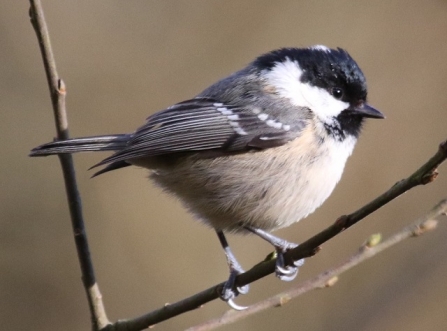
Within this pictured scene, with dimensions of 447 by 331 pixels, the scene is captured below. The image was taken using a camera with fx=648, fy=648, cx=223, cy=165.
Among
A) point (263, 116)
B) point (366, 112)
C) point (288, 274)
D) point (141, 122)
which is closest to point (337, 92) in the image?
point (366, 112)

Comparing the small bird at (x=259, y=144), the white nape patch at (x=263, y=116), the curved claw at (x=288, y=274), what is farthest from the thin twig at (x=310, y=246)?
the white nape patch at (x=263, y=116)

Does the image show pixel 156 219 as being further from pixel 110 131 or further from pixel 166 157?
pixel 166 157

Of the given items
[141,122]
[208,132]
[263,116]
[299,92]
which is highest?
[299,92]

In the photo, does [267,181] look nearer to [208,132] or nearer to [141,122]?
[208,132]

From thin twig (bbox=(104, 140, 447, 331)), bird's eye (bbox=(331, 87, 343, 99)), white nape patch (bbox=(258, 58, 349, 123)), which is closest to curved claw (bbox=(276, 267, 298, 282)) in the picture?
thin twig (bbox=(104, 140, 447, 331))

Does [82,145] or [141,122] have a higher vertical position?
[82,145]

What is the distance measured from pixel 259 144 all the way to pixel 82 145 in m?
0.78

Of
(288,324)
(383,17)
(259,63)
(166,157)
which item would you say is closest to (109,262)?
(288,324)

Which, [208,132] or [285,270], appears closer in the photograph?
[285,270]

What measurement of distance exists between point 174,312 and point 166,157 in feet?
3.05

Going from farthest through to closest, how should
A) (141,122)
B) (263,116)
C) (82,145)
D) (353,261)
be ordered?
(141,122) < (263,116) < (82,145) < (353,261)

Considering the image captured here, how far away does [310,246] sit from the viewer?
→ 207cm

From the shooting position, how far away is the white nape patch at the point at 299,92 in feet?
9.74

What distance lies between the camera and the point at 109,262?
436 centimetres
